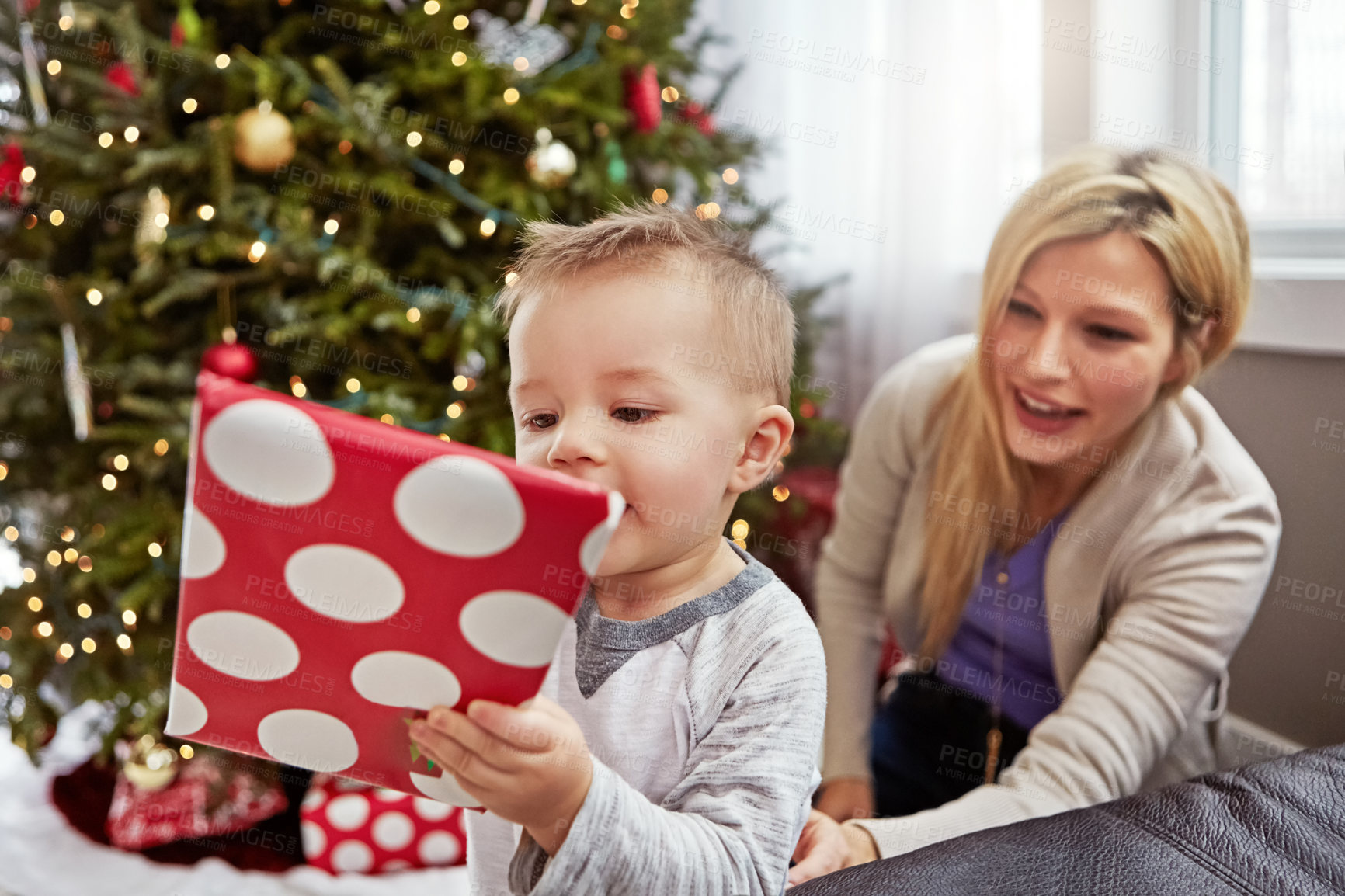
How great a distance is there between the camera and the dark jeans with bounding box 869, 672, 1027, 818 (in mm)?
1051

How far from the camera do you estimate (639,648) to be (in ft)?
1.83

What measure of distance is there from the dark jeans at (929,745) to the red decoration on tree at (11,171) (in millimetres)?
1482

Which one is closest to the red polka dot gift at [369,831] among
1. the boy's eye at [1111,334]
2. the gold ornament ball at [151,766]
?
the gold ornament ball at [151,766]

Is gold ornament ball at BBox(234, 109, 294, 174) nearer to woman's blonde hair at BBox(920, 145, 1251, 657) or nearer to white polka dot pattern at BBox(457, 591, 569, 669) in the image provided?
woman's blonde hair at BBox(920, 145, 1251, 657)

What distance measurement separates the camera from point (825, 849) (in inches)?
29.2

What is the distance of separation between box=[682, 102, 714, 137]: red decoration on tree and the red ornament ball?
2.77 ft

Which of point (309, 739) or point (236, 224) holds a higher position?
point (236, 224)

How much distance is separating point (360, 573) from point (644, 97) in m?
1.21

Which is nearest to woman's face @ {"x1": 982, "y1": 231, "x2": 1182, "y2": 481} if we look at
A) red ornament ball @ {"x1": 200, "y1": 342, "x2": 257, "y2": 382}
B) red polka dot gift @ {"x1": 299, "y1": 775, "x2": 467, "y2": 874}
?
red ornament ball @ {"x1": 200, "y1": 342, "x2": 257, "y2": 382}

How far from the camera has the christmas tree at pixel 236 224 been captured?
1.34 metres
